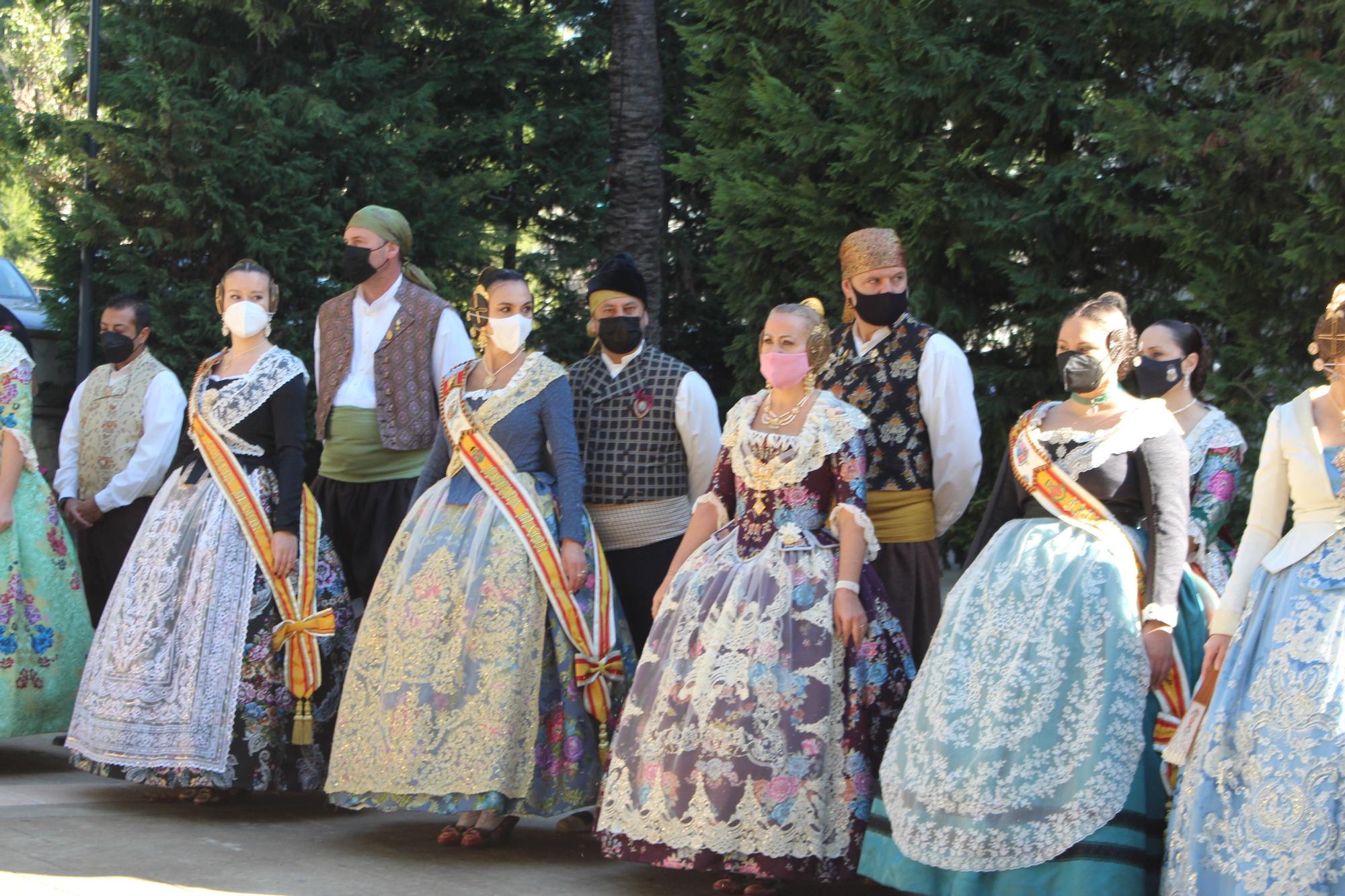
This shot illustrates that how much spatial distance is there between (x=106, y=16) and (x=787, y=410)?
6658 millimetres

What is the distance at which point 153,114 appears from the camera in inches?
373

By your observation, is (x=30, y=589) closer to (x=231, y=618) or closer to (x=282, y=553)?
(x=231, y=618)

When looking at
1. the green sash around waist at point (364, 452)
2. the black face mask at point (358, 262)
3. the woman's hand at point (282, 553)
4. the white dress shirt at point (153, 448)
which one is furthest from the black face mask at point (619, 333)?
the white dress shirt at point (153, 448)

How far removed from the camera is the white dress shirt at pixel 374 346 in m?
6.25

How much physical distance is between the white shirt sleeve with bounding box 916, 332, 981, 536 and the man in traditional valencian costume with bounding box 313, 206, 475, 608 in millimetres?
1918

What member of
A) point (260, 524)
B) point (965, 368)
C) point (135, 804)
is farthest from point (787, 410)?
point (135, 804)

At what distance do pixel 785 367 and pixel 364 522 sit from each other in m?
2.04

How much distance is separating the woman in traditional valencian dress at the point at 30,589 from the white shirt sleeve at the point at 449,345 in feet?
5.86

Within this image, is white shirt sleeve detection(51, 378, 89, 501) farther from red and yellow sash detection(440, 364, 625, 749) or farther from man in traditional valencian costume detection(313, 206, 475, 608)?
red and yellow sash detection(440, 364, 625, 749)

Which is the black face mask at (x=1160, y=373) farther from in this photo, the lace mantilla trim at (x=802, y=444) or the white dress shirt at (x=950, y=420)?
the lace mantilla trim at (x=802, y=444)

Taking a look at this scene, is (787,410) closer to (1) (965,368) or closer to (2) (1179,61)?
(1) (965,368)

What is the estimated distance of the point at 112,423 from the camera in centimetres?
710

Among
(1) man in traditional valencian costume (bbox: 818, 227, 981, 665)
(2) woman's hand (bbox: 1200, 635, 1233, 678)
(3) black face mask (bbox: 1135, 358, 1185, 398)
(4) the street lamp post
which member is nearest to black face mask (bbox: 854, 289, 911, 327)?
(1) man in traditional valencian costume (bbox: 818, 227, 981, 665)

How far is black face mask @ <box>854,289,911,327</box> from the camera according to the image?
5316mm
